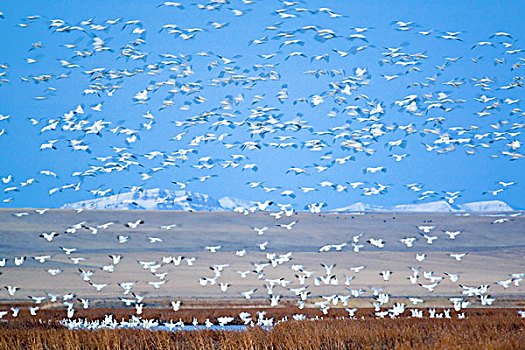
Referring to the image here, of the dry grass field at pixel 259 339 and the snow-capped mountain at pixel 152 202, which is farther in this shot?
the snow-capped mountain at pixel 152 202

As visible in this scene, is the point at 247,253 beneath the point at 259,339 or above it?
above

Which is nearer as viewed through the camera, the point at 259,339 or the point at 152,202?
the point at 259,339

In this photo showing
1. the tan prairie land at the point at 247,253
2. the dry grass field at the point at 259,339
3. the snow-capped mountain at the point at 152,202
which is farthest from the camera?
the snow-capped mountain at the point at 152,202

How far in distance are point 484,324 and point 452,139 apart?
9491 mm

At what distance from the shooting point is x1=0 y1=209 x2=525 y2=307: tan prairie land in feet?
176

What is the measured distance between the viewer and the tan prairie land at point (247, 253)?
53750mm

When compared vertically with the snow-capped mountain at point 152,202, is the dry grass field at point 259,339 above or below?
below

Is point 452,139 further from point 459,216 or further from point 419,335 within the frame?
point 459,216

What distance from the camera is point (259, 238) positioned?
89.6 m

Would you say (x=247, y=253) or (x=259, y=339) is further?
(x=247, y=253)

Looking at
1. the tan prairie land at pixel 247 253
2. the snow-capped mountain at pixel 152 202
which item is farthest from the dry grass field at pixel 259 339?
the snow-capped mountain at pixel 152 202

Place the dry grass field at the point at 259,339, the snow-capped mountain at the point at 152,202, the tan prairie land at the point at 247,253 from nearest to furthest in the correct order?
the dry grass field at the point at 259,339 < the tan prairie land at the point at 247,253 < the snow-capped mountain at the point at 152,202

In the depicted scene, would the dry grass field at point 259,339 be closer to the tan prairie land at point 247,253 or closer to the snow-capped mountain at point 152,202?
the tan prairie land at point 247,253

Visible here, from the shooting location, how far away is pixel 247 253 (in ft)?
259
